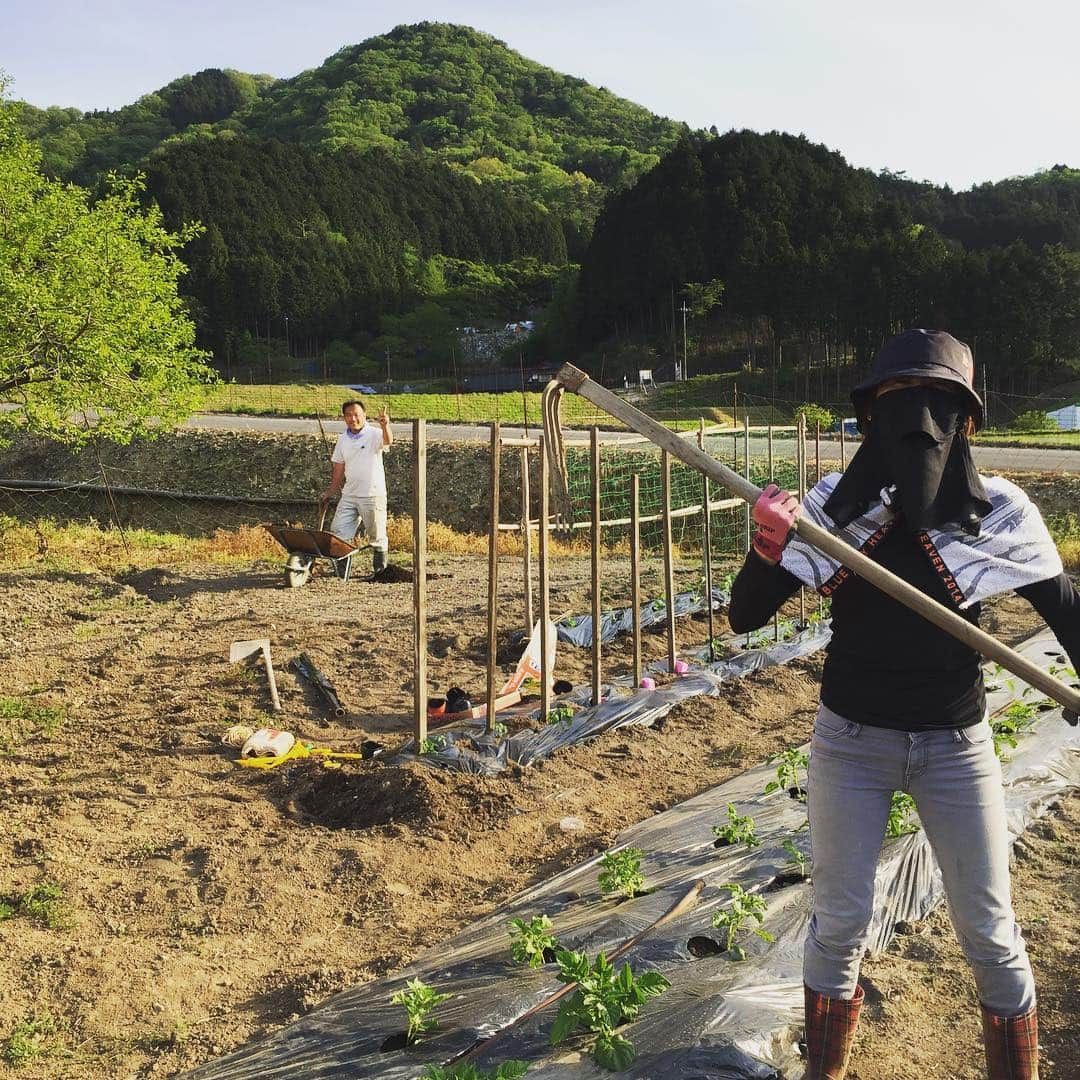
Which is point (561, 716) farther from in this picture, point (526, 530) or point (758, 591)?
point (758, 591)

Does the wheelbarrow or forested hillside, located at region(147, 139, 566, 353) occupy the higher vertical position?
forested hillside, located at region(147, 139, 566, 353)

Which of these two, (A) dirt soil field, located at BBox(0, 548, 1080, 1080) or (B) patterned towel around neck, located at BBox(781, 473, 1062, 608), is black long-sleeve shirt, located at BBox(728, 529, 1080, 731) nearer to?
(B) patterned towel around neck, located at BBox(781, 473, 1062, 608)

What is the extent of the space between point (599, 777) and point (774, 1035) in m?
2.67

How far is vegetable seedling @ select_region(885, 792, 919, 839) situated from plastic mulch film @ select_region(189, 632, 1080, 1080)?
0.13 ft

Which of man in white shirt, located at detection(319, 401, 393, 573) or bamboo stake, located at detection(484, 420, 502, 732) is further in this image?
man in white shirt, located at detection(319, 401, 393, 573)

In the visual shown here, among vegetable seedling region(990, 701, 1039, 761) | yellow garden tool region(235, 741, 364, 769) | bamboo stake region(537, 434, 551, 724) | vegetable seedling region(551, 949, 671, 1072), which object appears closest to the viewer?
vegetable seedling region(551, 949, 671, 1072)

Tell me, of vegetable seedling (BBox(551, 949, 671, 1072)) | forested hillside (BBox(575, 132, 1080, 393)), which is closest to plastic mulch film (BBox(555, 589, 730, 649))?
vegetable seedling (BBox(551, 949, 671, 1072))

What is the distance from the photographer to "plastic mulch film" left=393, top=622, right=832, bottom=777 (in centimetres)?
495

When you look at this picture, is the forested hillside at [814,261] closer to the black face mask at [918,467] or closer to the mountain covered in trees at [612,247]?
the mountain covered in trees at [612,247]

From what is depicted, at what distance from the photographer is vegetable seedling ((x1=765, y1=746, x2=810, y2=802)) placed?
4195 mm

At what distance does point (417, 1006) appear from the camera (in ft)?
8.39

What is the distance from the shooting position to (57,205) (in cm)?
1138

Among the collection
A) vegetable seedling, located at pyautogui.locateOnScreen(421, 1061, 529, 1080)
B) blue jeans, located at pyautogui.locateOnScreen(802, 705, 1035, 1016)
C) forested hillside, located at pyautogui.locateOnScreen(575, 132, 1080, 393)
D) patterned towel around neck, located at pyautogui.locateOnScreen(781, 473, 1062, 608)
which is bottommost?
vegetable seedling, located at pyautogui.locateOnScreen(421, 1061, 529, 1080)

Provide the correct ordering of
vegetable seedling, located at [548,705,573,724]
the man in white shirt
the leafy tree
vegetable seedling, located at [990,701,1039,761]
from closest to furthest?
vegetable seedling, located at [990,701,1039,761] < vegetable seedling, located at [548,705,573,724] < the man in white shirt < the leafy tree
